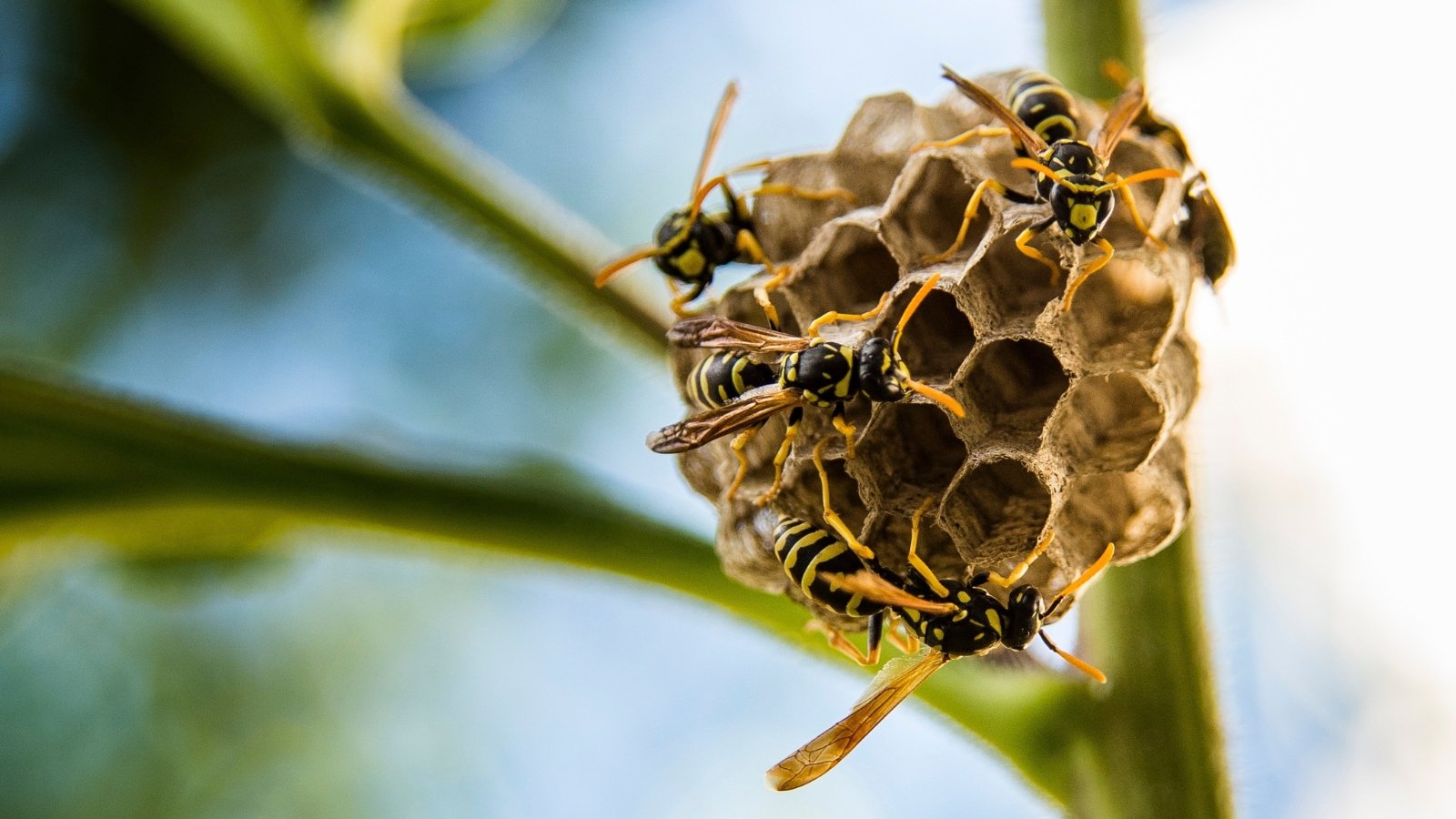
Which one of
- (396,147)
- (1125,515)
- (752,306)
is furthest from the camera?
(396,147)

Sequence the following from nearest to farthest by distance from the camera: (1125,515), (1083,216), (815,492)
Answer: (1083,216) < (1125,515) < (815,492)

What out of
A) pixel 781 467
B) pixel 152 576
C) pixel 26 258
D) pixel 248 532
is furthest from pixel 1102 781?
pixel 26 258

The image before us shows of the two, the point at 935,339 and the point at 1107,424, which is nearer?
the point at 1107,424

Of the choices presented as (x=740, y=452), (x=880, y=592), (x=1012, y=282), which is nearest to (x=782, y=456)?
(x=740, y=452)

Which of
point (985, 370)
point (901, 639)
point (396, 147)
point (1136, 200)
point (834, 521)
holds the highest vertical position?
point (396, 147)

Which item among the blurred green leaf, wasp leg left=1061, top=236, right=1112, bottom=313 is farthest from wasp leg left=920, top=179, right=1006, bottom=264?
the blurred green leaf

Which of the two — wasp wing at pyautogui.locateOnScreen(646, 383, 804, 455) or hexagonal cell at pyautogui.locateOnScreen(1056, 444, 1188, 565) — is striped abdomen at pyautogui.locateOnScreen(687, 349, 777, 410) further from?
hexagonal cell at pyautogui.locateOnScreen(1056, 444, 1188, 565)

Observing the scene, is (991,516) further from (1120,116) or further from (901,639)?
(1120,116)
